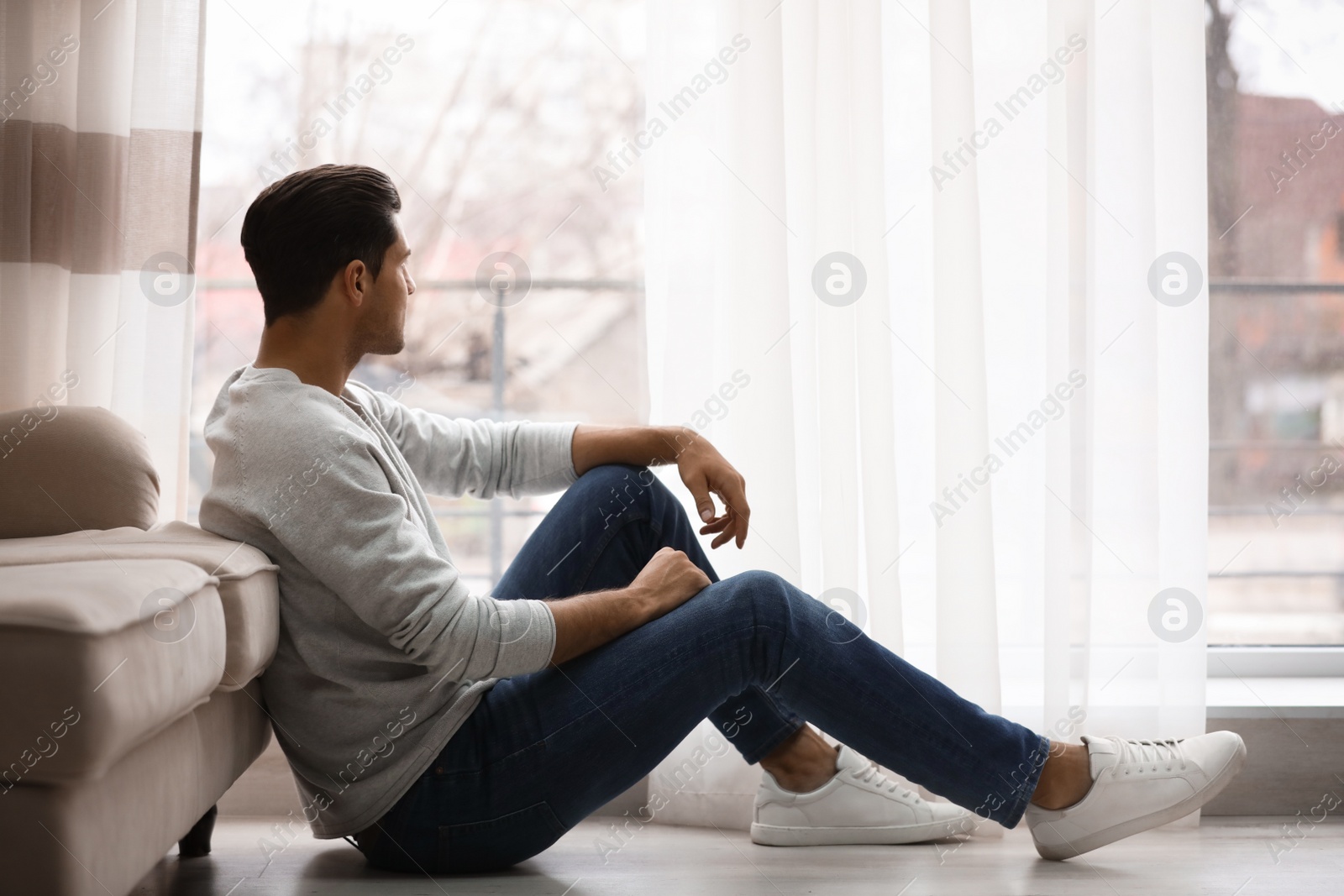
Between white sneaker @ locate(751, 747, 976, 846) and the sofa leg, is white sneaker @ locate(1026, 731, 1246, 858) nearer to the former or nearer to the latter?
white sneaker @ locate(751, 747, 976, 846)

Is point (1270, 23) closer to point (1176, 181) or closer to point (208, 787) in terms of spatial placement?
point (1176, 181)

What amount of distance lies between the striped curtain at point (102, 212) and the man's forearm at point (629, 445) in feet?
2.39

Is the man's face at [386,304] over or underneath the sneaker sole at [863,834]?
over

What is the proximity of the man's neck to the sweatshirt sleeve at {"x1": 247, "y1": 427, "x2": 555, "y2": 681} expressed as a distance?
13 centimetres

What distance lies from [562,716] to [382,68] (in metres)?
1.34

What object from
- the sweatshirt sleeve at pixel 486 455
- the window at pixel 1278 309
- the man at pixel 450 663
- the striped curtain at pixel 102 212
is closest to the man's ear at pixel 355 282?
the man at pixel 450 663

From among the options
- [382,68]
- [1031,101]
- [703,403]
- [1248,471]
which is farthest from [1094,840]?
[382,68]

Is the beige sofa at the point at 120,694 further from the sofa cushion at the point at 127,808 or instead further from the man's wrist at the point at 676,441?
Result: the man's wrist at the point at 676,441

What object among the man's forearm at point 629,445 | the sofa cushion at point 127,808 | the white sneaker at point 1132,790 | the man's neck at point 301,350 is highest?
the man's neck at point 301,350

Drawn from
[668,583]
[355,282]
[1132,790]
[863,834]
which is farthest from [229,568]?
[1132,790]

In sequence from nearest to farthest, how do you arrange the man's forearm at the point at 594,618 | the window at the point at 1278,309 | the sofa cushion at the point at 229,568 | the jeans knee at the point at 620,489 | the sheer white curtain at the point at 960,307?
the sofa cushion at the point at 229,568 → the man's forearm at the point at 594,618 → the jeans knee at the point at 620,489 → the sheer white curtain at the point at 960,307 → the window at the point at 1278,309

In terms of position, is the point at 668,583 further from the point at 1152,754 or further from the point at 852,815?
the point at 1152,754

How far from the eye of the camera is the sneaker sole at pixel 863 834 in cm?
145

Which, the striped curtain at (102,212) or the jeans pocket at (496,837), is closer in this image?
the jeans pocket at (496,837)
